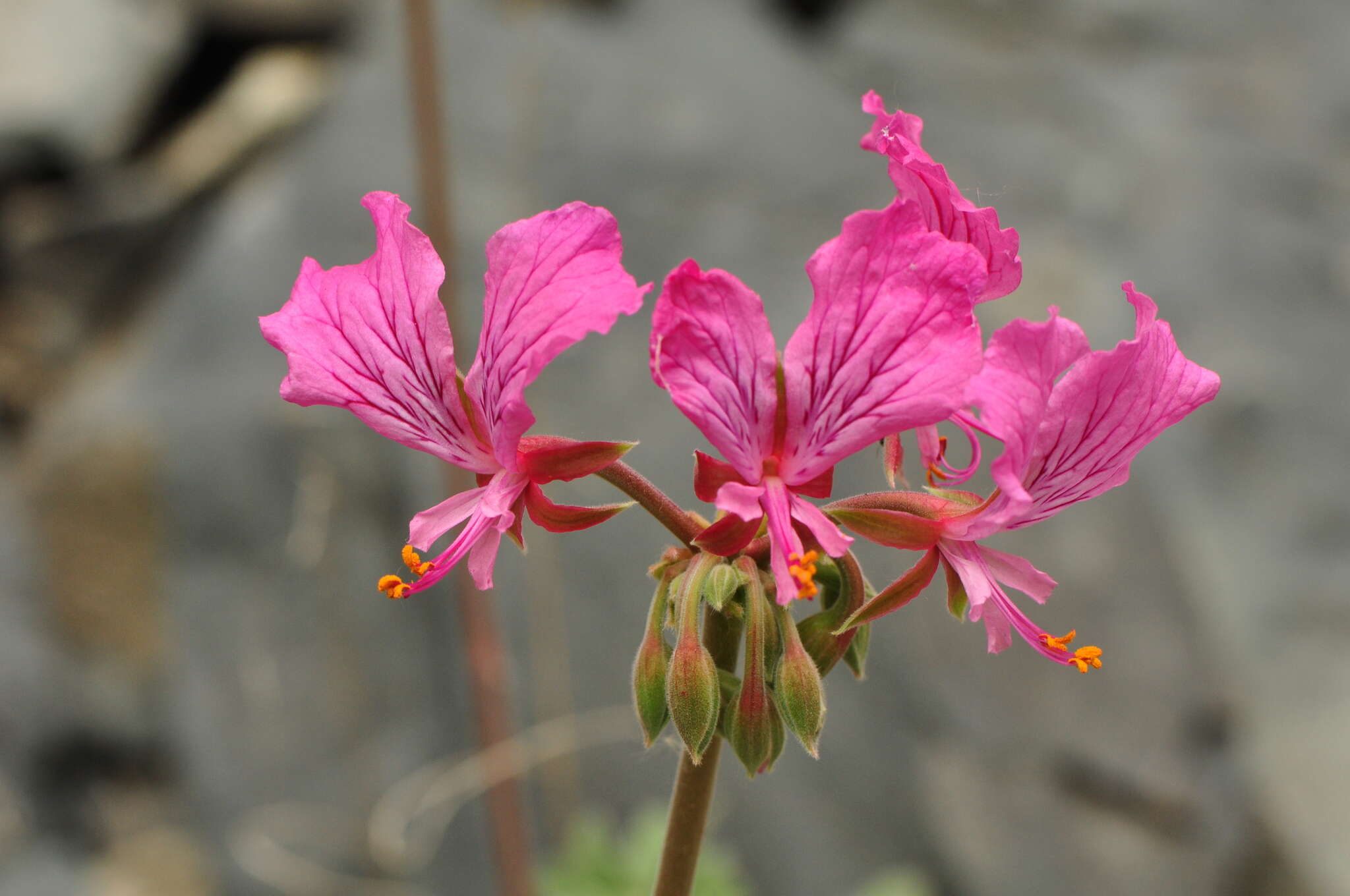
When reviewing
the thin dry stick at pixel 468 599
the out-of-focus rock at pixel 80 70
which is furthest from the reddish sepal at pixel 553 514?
the out-of-focus rock at pixel 80 70

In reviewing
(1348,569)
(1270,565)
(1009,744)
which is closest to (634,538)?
(1009,744)

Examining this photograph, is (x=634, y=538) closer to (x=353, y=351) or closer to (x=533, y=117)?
(x=533, y=117)

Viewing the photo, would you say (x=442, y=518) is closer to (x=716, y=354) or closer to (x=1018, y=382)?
(x=716, y=354)

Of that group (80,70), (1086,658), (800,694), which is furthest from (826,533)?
Answer: (80,70)

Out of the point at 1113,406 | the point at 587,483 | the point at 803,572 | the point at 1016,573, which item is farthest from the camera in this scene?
the point at 587,483

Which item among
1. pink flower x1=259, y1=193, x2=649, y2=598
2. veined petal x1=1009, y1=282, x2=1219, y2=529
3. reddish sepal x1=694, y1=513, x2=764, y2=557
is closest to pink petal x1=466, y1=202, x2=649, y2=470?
pink flower x1=259, y1=193, x2=649, y2=598

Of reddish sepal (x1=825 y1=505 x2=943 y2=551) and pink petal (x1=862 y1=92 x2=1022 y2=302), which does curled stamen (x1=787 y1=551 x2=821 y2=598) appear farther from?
pink petal (x1=862 y1=92 x2=1022 y2=302)
